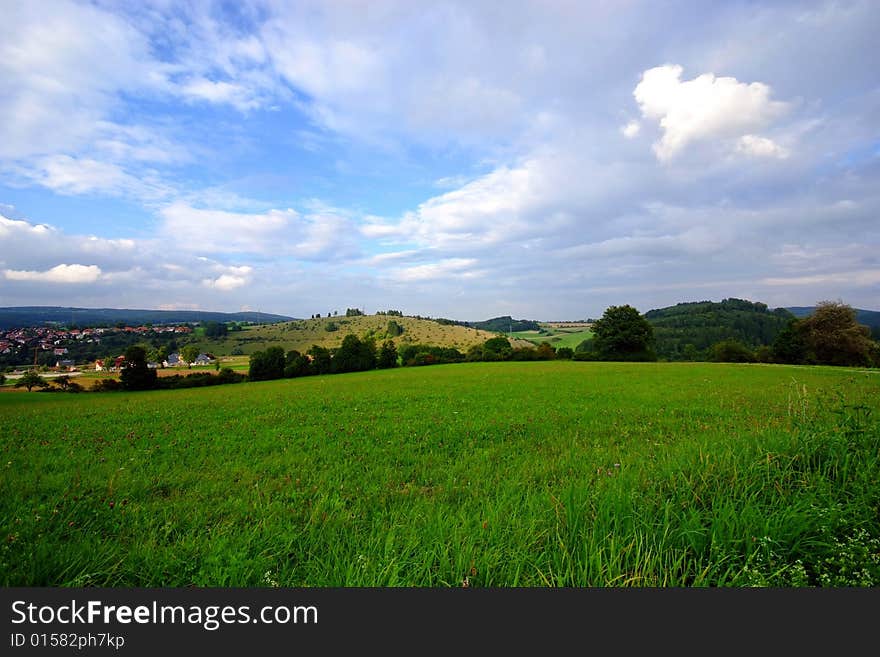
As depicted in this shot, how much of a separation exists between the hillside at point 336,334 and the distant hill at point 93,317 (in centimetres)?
1347

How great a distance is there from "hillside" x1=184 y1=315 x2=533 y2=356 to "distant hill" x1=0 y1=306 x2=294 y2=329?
530 inches

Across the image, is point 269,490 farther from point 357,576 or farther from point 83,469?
point 83,469

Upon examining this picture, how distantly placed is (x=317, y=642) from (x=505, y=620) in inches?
43.1

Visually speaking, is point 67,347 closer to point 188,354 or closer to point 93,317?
point 188,354

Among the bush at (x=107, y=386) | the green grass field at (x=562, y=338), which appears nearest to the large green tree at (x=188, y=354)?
the bush at (x=107, y=386)

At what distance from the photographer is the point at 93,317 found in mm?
65562

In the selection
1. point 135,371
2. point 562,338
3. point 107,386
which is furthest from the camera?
point 562,338

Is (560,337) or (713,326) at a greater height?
(713,326)

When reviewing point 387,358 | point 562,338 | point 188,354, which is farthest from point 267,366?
point 562,338

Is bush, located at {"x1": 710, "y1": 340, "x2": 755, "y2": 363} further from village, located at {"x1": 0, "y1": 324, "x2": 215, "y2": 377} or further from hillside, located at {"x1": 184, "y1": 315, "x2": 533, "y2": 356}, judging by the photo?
village, located at {"x1": 0, "y1": 324, "x2": 215, "y2": 377}

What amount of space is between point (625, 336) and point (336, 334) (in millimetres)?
104658

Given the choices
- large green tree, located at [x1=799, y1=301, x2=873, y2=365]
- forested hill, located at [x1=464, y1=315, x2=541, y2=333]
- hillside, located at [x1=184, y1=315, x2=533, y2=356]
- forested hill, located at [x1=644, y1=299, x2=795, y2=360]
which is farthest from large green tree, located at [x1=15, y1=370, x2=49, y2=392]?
forested hill, located at [x1=464, y1=315, x2=541, y2=333]

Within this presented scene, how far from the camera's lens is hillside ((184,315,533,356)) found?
97.1 m

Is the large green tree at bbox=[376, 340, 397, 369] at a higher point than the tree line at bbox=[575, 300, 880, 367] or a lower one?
lower
